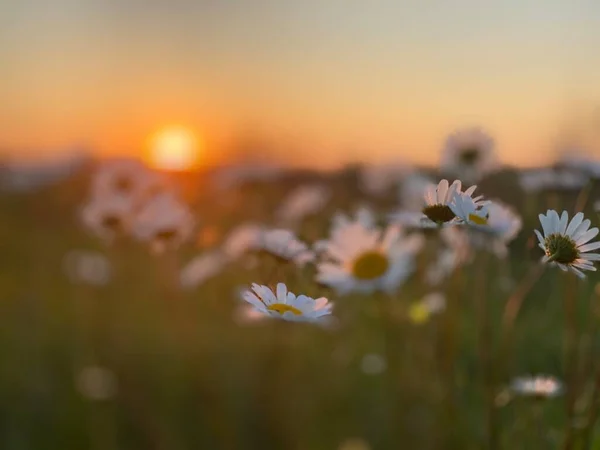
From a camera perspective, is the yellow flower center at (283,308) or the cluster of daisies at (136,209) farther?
the cluster of daisies at (136,209)

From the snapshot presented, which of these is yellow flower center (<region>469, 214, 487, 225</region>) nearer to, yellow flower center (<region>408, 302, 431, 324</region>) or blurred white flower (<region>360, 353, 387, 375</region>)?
yellow flower center (<region>408, 302, 431, 324</region>)

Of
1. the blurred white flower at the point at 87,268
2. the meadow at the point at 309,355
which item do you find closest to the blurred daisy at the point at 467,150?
the meadow at the point at 309,355

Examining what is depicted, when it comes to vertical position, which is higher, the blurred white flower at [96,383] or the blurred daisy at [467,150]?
the blurred daisy at [467,150]

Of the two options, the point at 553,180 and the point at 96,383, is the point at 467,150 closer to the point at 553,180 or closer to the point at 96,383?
Result: the point at 553,180

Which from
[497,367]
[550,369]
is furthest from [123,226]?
[550,369]

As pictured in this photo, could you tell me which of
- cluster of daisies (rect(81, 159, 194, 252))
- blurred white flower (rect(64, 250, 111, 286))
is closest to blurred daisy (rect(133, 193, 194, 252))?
cluster of daisies (rect(81, 159, 194, 252))

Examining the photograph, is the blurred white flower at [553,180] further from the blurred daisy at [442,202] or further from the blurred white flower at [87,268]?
the blurred white flower at [87,268]
